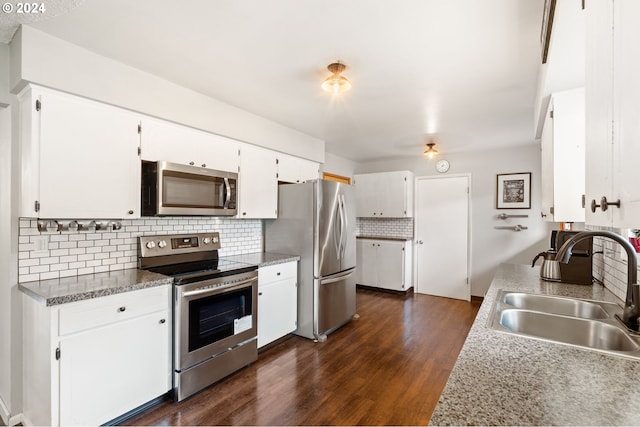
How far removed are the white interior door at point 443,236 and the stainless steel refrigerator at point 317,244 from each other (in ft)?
7.09

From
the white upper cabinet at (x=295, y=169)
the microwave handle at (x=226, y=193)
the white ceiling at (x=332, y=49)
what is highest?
the white ceiling at (x=332, y=49)

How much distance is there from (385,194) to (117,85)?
164 inches

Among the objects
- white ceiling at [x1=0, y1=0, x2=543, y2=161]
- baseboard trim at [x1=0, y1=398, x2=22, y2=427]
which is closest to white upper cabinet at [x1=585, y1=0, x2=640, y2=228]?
white ceiling at [x1=0, y1=0, x2=543, y2=161]

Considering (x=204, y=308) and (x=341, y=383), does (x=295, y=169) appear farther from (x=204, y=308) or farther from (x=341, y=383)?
(x=341, y=383)

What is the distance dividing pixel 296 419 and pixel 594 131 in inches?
85.9

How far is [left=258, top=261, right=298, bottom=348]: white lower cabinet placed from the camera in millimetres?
2918

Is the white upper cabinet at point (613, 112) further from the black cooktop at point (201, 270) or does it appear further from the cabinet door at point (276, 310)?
the cabinet door at point (276, 310)

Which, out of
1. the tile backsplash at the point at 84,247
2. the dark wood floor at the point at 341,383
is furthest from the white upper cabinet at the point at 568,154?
the tile backsplash at the point at 84,247

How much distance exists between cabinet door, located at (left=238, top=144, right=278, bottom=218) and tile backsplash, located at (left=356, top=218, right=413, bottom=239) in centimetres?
276

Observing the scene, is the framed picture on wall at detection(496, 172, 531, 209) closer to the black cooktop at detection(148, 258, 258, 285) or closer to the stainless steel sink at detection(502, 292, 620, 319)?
the stainless steel sink at detection(502, 292, 620, 319)

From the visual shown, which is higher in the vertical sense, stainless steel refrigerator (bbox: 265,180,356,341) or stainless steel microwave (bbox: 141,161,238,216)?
stainless steel microwave (bbox: 141,161,238,216)

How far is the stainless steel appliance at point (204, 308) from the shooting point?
218cm

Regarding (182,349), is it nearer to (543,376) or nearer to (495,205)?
(543,376)

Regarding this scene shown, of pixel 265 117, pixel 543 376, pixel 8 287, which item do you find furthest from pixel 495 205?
pixel 8 287
